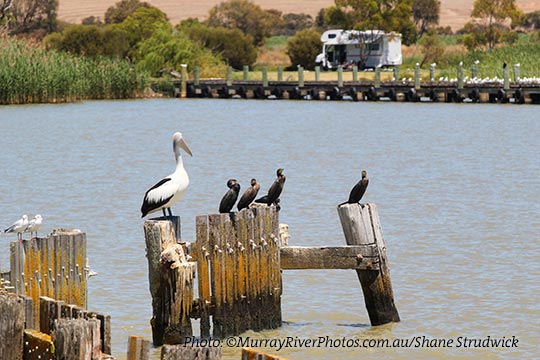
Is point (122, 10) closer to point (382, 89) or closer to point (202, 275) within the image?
point (382, 89)

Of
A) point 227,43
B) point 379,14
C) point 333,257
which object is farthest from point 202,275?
point 227,43

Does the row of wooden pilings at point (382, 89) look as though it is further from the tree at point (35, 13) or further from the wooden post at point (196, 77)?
the tree at point (35, 13)

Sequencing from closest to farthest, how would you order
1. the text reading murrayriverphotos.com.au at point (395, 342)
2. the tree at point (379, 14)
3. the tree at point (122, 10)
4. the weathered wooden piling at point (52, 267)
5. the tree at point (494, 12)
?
the weathered wooden piling at point (52, 267)
the text reading murrayriverphotos.com.au at point (395, 342)
the tree at point (379, 14)
the tree at point (494, 12)
the tree at point (122, 10)

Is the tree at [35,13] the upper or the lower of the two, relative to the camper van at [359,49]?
upper

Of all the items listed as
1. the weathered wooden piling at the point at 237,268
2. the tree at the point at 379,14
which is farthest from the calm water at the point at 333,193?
the tree at the point at 379,14

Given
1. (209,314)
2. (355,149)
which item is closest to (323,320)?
(209,314)

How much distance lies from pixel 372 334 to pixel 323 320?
0.92 meters

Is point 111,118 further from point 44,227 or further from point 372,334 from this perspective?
point 372,334

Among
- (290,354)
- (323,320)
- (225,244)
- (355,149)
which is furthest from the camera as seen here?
(355,149)

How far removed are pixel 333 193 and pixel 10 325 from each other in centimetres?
1497

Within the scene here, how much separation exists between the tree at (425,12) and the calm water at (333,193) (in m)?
55.1

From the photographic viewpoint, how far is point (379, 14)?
75500 mm

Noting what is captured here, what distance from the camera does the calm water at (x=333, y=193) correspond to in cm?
1241

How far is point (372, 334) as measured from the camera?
37.4 ft
